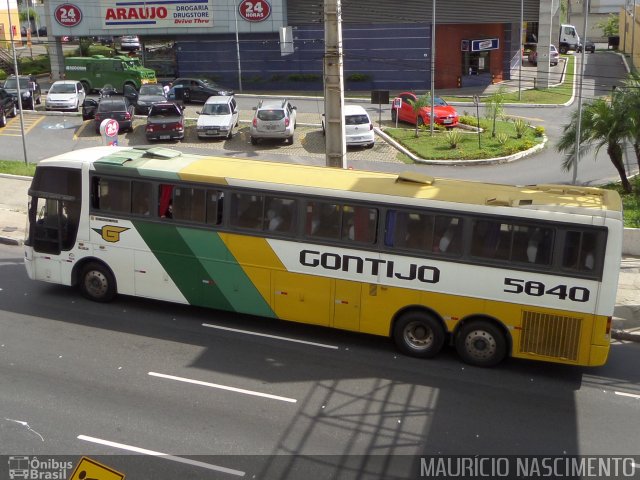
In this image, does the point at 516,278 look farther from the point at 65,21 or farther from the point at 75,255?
the point at 65,21

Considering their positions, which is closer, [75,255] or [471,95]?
[75,255]

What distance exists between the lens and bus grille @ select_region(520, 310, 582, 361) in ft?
39.3

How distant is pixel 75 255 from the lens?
14.7 metres

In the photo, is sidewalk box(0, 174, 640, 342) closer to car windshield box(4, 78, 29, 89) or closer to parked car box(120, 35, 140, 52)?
car windshield box(4, 78, 29, 89)

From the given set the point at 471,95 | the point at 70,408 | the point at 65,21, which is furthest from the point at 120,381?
the point at 65,21

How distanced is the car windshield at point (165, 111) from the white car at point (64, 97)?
294 inches

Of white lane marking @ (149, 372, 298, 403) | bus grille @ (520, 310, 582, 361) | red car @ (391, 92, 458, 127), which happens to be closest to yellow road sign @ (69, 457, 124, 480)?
white lane marking @ (149, 372, 298, 403)

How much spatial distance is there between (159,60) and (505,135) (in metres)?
27.7

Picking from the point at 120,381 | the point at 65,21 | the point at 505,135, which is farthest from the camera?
the point at 65,21

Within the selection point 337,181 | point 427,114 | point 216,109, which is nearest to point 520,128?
point 427,114

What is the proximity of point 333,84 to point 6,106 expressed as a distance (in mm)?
23367

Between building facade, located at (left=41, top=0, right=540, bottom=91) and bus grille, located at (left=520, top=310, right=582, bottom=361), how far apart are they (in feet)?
119

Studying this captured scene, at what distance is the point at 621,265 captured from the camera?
18.0m

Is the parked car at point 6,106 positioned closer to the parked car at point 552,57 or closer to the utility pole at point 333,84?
the utility pole at point 333,84
